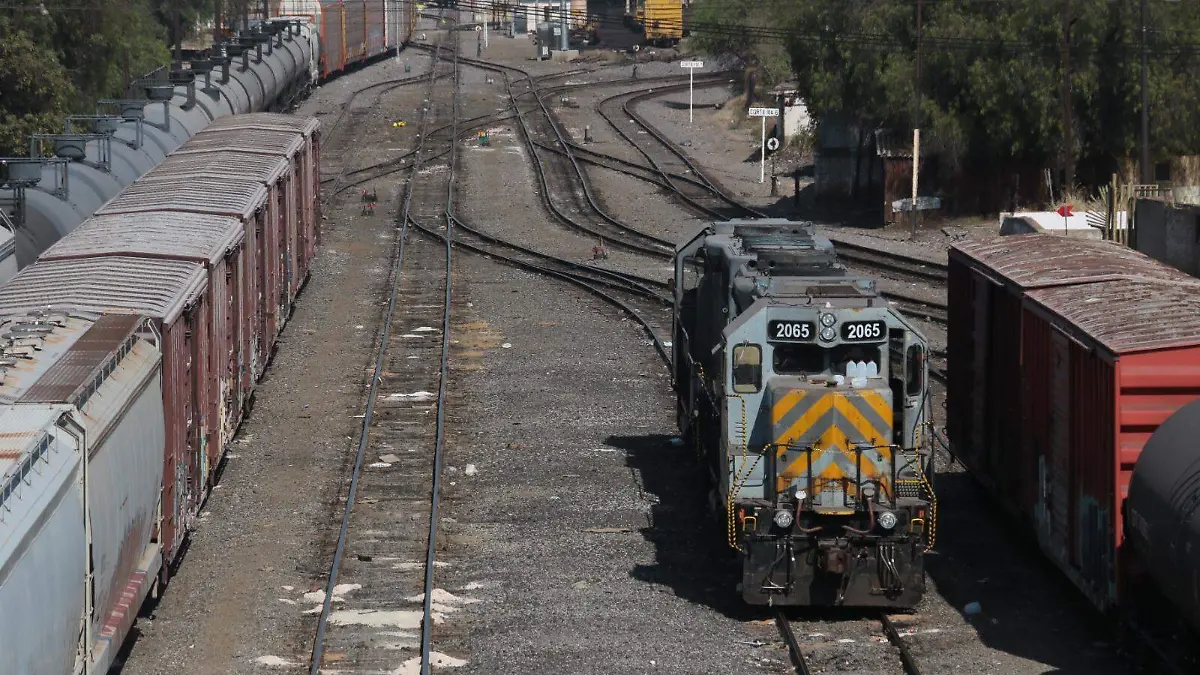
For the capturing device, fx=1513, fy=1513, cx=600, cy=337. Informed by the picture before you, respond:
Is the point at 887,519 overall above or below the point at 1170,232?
below

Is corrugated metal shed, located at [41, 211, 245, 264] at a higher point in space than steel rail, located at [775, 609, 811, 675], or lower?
higher

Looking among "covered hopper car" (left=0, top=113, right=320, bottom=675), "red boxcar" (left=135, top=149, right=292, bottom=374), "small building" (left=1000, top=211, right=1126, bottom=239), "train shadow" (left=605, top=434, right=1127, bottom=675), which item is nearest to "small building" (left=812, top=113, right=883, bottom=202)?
"small building" (left=1000, top=211, right=1126, bottom=239)

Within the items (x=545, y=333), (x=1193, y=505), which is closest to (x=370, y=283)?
(x=545, y=333)

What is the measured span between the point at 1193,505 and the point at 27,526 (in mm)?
7066

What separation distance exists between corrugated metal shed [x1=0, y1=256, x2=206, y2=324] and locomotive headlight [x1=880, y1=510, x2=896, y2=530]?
618cm

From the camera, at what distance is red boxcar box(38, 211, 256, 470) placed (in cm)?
1561

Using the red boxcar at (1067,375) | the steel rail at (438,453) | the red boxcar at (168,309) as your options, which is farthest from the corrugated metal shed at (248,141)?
the red boxcar at (1067,375)

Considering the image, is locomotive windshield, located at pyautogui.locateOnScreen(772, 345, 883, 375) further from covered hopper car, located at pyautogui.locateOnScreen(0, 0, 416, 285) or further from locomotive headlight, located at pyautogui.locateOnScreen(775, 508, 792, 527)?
covered hopper car, located at pyautogui.locateOnScreen(0, 0, 416, 285)

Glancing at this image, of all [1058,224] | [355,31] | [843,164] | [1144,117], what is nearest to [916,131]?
[1144,117]

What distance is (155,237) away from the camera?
53.6ft

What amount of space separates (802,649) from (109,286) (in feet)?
22.7

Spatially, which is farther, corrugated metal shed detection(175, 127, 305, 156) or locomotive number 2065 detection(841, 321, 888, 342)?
corrugated metal shed detection(175, 127, 305, 156)

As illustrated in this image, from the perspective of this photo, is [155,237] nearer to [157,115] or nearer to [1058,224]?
[157,115]

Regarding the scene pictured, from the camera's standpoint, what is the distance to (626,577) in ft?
46.4
